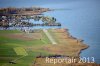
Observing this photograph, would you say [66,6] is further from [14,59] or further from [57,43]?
[14,59]

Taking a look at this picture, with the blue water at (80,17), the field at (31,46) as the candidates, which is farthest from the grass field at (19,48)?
the blue water at (80,17)

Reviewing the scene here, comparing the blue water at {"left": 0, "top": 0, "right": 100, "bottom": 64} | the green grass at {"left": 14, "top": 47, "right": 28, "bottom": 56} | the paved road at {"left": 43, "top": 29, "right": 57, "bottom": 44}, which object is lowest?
the green grass at {"left": 14, "top": 47, "right": 28, "bottom": 56}

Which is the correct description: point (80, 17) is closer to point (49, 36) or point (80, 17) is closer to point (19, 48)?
point (49, 36)

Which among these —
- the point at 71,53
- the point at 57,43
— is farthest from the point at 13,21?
the point at 71,53

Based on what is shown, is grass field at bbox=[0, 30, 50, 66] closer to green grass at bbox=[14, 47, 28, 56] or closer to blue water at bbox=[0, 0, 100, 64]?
green grass at bbox=[14, 47, 28, 56]

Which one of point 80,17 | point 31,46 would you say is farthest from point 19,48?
point 80,17

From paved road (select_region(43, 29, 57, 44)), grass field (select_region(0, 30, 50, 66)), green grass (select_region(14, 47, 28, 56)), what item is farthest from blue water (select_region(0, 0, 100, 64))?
green grass (select_region(14, 47, 28, 56))
